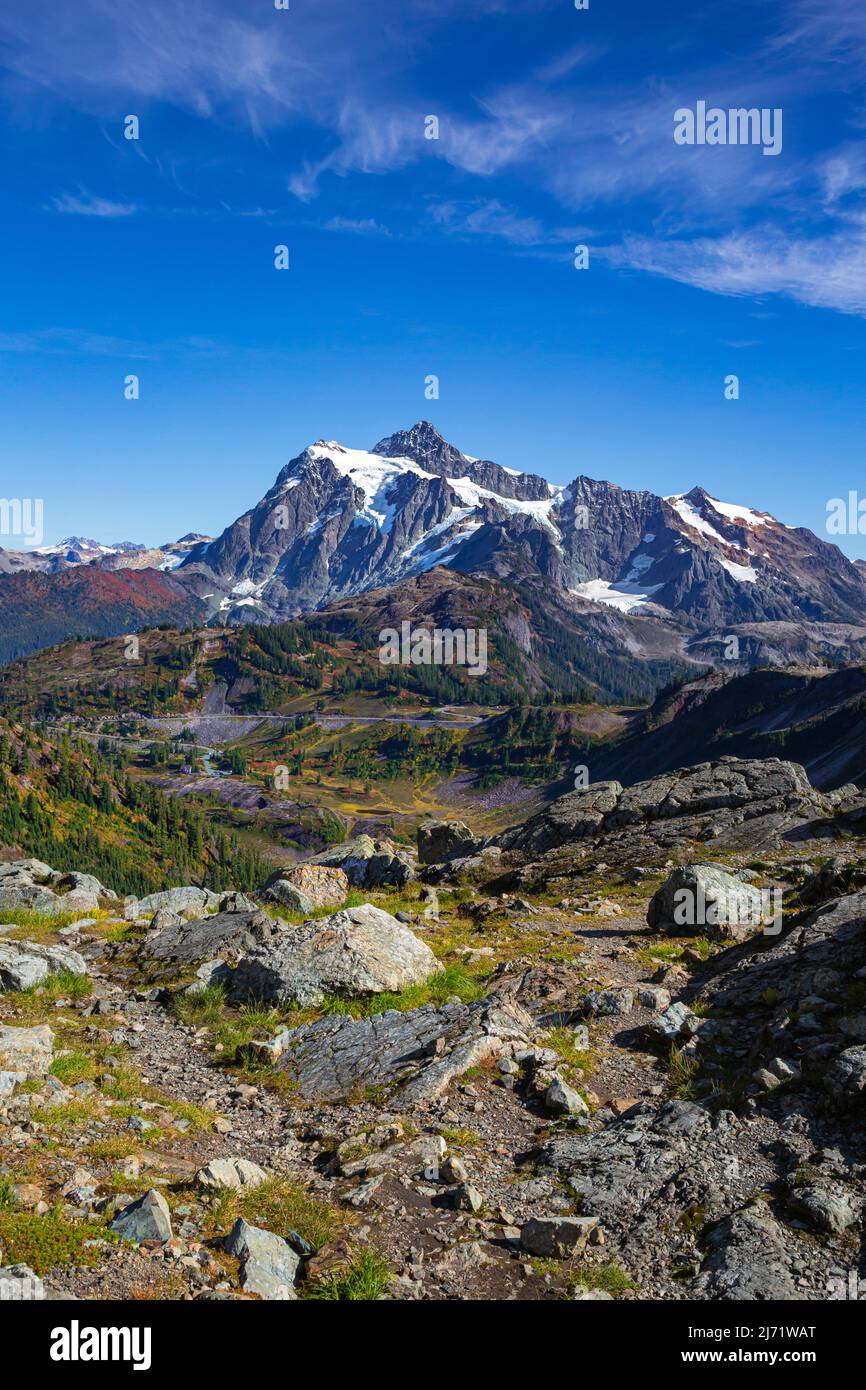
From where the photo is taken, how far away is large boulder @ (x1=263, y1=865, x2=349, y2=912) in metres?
30.5

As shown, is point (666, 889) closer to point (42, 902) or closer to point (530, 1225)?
point (530, 1225)

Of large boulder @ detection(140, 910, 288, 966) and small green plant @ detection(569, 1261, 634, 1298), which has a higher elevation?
small green plant @ detection(569, 1261, 634, 1298)

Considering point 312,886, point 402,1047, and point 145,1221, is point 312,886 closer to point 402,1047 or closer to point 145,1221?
point 402,1047

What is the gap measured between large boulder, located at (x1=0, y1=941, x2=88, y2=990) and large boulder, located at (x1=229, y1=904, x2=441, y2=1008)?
16.9 feet

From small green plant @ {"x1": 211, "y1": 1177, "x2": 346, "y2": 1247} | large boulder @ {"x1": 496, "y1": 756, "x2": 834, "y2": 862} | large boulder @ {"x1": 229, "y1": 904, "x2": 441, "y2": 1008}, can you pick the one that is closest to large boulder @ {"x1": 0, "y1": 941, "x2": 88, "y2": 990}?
large boulder @ {"x1": 229, "y1": 904, "x2": 441, "y2": 1008}

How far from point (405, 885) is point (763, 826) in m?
18.1

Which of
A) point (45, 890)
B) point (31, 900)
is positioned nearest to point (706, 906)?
point (31, 900)

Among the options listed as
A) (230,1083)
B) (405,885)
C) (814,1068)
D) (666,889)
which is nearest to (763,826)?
(666,889)

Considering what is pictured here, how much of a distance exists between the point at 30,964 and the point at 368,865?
72.4ft

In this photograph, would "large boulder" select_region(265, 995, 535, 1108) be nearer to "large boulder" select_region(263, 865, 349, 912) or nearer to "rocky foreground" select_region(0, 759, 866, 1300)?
"rocky foreground" select_region(0, 759, 866, 1300)

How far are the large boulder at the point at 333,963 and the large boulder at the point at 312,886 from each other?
953 centimetres

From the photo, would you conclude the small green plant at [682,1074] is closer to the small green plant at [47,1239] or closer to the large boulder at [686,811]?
the small green plant at [47,1239]

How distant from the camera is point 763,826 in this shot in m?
36.7

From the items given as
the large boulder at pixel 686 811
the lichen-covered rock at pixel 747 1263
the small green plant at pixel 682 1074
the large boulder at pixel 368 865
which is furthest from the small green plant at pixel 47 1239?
the large boulder at pixel 686 811
